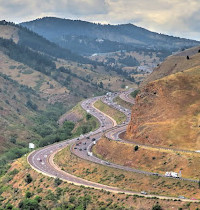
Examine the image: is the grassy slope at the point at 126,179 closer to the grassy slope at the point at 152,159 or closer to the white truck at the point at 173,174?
the white truck at the point at 173,174

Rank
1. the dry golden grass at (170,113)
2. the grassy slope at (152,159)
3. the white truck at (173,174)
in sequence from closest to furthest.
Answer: the white truck at (173,174) → the grassy slope at (152,159) → the dry golden grass at (170,113)

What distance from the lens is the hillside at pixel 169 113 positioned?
99.7 metres

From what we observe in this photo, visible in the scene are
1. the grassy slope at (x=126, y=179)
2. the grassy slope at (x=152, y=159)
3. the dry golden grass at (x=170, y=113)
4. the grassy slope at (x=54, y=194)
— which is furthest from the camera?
the dry golden grass at (x=170, y=113)

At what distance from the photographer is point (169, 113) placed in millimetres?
110562

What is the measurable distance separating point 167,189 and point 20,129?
121451 millimetres

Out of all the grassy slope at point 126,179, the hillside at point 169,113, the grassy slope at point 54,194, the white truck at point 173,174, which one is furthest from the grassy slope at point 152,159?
the grassy slope at point 54,194

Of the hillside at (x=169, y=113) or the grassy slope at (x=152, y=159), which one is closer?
the grassy slope at (x=152, y=159)

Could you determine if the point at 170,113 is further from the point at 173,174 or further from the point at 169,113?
the point at 173,174

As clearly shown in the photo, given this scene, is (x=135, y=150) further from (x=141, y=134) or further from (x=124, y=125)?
(x=124, y=125)

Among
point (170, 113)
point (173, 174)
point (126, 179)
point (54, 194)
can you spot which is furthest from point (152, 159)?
point (170, 113)

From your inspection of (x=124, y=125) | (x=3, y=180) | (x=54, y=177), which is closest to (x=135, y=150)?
(x=54, y=177)

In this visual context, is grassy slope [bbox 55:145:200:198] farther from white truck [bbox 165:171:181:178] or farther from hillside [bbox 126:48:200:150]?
hillside [bbox 126:48:200:150]

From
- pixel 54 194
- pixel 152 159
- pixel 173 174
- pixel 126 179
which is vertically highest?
pixel 152 159

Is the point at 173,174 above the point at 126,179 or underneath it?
above
